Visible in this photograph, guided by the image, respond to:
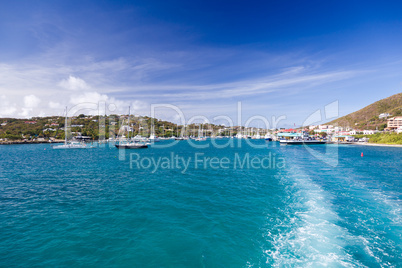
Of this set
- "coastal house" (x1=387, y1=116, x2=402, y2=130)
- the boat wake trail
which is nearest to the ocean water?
the boat wake trail

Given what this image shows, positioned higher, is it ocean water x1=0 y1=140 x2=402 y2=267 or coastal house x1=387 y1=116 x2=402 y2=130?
coastal house x1=387 y1=116 x2=402 y2=130

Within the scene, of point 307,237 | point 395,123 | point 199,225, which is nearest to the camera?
point 307,237

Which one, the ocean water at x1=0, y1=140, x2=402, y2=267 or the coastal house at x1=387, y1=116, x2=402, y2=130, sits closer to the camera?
the ocean water at x1=0, y1=140, x2=402, y2=267

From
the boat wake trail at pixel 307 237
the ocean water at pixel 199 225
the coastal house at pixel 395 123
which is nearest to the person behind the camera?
the boat wake trail at pixel 307 237

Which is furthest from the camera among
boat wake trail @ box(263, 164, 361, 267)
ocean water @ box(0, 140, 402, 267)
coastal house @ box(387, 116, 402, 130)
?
coastal house @ box(387, 116, 402, 130)

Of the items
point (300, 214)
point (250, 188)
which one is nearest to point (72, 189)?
point (250, 188)

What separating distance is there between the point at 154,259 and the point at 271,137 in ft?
537

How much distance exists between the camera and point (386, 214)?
39.8 feet

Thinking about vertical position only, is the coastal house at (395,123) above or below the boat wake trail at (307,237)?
above

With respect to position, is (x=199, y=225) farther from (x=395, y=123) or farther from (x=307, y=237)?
(x=395, y=123)

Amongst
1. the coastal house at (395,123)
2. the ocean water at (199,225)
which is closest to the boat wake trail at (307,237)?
the ocean water at (199,225)

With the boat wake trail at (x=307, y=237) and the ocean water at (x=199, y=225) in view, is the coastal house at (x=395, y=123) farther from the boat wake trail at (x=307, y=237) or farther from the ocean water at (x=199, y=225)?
the boat wake trail at (x=307, y=237)

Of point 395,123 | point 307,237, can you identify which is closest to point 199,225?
point 307,237

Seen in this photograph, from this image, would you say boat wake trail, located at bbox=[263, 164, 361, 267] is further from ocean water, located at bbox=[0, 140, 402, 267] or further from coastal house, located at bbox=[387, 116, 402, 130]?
coastal house, located at bbox=[387, 116, 402, 130]
